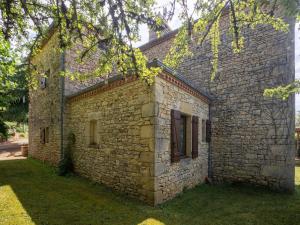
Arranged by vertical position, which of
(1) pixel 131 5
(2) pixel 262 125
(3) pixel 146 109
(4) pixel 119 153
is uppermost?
(1) pixel 131 5

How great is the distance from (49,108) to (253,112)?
358 inches

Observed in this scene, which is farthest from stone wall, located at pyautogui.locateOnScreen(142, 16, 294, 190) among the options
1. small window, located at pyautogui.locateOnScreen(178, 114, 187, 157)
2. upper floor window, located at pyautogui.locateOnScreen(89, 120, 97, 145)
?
upper floor window, located at pyautogui.locateOnScreen(89, 120, 97, 145)

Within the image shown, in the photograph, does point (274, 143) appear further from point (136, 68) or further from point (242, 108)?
point (136, 68)

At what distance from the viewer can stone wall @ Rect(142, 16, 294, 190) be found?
6637 millimetres

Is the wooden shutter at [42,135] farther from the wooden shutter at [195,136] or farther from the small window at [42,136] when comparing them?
the wooden shutter at [195,136]

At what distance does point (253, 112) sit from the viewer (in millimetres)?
7238

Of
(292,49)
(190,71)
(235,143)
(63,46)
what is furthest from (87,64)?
(292,49)

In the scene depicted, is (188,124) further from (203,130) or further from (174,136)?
(203,130)

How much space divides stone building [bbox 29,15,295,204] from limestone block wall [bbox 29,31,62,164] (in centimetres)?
18

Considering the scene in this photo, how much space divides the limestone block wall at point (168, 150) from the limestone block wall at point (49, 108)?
5.42 meters

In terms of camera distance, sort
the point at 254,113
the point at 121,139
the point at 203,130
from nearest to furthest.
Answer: the point at 121,139, the point at 254,113, the point at 203,130

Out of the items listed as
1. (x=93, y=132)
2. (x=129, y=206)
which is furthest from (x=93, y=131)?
(x=129, y=206)

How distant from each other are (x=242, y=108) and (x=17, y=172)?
9416mm

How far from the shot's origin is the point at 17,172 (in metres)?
8.88
